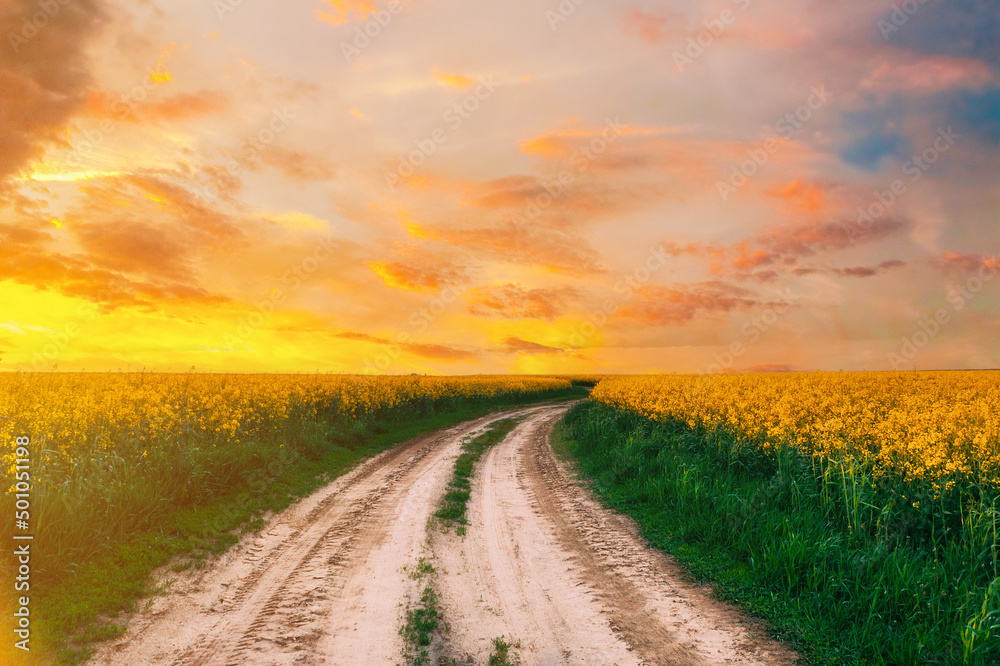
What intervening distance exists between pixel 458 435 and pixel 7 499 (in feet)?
53.6

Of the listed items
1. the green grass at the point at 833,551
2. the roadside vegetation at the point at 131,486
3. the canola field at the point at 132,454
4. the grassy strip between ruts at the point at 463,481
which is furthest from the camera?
the grassy strip between ruts at the point at 463,481

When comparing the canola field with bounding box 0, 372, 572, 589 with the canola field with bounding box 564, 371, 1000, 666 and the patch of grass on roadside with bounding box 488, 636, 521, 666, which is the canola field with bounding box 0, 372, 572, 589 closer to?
the patch of grass on roadside with bounding box 488, 636, 521, 666

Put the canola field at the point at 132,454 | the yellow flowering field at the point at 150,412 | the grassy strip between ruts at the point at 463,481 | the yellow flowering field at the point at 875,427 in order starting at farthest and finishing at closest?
the grassy strip between ruts at the point at 463,481, the yellow flowering field at the point at 150,412, the yellow flowering field at the point at 875,427, the canola field at the point at 132,454

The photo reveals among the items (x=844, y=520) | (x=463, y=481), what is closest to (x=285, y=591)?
(x=463, y=481)

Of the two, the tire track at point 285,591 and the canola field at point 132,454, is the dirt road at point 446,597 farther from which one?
the canola field at point 132,454

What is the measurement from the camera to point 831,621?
19.4 feet

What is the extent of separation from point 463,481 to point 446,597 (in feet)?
21.4

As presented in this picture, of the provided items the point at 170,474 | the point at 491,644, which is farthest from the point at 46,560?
the point at 491,644

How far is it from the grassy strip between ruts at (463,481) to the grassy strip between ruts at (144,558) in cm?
348

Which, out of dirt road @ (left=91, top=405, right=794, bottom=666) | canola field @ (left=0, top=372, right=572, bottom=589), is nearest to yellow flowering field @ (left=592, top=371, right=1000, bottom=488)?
dirt road @ (left=91, top=405, right=794, bottom=666)

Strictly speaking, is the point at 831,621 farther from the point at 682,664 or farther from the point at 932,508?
the point at 932,508

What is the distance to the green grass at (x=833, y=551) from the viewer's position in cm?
546

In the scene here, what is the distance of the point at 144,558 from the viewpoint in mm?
7395

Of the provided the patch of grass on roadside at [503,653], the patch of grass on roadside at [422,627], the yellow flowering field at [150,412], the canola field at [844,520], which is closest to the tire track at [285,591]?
the patch of grass on roadside at [422,627]
